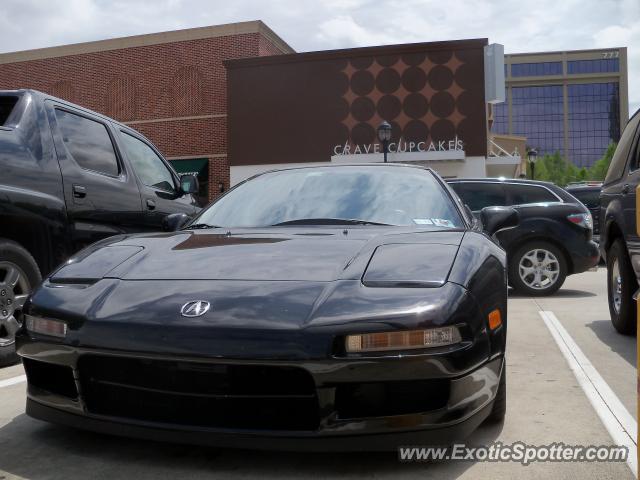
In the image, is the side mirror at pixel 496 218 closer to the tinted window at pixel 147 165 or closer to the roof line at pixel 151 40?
the tinted window at pixel 147 165

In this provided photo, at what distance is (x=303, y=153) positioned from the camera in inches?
964

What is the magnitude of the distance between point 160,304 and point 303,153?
2226 cm

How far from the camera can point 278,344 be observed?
7.36 ft

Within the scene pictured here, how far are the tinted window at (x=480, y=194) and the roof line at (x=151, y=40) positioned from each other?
60.7 feet

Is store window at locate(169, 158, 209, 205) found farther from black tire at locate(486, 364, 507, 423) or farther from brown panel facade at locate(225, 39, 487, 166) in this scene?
black tire at locate(486, 364, 507, 423)

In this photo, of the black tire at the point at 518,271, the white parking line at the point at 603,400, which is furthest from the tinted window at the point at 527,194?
the white parking line at the point at 603,400

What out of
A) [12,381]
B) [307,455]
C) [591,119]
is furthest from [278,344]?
[591,119]

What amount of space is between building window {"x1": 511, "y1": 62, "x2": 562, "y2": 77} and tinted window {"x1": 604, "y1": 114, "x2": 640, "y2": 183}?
116 meters

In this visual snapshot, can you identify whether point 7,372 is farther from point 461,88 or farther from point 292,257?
point 461,88

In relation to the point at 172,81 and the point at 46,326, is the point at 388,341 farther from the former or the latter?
the point at 172,81

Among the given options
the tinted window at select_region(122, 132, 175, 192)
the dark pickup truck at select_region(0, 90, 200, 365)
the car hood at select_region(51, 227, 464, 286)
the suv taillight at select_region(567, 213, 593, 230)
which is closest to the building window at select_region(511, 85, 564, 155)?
the suv taillight at select_region(567, 213, 593, 230)

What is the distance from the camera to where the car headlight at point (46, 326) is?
2.52 meters

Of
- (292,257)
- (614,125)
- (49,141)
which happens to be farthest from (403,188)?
(614,125)

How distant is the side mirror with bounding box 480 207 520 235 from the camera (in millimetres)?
4066
